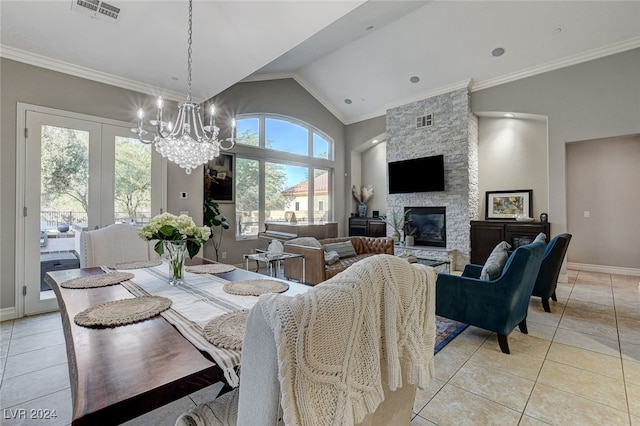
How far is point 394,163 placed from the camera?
666 centimetres

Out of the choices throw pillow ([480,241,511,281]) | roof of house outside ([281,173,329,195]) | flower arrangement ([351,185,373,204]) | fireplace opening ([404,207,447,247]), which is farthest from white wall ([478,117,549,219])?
roof of house outside ([281,173,329,195])

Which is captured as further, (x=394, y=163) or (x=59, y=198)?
(x=394, y=163)

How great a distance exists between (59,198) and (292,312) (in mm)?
3997

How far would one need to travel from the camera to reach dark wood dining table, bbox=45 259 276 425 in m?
0.71

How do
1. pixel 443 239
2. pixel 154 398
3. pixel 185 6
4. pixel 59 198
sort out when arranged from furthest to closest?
pixel 443 239 < pixel 59 198 < pixel 185 6 < pixel 154 398

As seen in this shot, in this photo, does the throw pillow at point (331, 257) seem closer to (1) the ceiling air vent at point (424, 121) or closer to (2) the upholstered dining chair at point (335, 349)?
(2) the upholstered dining chair at point (335, 349)

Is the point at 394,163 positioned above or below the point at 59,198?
above

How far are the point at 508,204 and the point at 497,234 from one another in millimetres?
762

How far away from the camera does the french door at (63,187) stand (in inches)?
123

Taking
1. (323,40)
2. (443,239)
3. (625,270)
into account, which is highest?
(323,40)

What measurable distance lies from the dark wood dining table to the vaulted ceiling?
8.59 ft

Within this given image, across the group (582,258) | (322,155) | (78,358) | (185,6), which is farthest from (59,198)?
(582,258)

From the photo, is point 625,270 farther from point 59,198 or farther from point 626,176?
point 59,198

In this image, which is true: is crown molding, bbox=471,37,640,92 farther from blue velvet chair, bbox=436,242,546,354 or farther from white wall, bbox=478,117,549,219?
blue velvet chair, bbox=436,242,546,354
